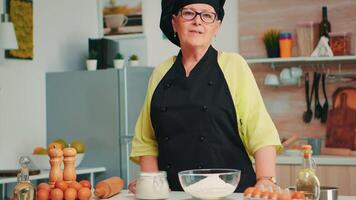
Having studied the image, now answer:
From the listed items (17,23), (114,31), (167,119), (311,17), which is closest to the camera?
(167,119)

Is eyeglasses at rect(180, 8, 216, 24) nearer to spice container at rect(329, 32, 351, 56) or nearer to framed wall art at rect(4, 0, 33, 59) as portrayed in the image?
framed wall art at rect(4, 0, 33, 59)

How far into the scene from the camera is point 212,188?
79.0 inches

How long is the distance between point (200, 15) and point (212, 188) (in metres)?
0.61

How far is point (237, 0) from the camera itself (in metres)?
5.73

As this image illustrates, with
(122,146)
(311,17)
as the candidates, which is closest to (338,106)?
(311,17)

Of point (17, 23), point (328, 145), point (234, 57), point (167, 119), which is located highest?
point (17, 23)

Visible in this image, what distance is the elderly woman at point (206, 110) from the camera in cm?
232

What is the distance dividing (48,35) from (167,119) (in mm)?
3295

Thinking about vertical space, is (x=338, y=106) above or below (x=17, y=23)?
below

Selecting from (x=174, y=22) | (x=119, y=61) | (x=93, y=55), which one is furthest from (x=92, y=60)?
(x=174, y=22)

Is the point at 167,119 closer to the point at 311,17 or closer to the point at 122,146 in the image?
the point at 122,146

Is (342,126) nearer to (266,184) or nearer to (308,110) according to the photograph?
(308,110)

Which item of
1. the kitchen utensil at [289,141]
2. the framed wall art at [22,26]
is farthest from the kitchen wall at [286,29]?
the framed wall art at [22,26]

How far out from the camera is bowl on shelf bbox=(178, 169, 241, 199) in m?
2.01
